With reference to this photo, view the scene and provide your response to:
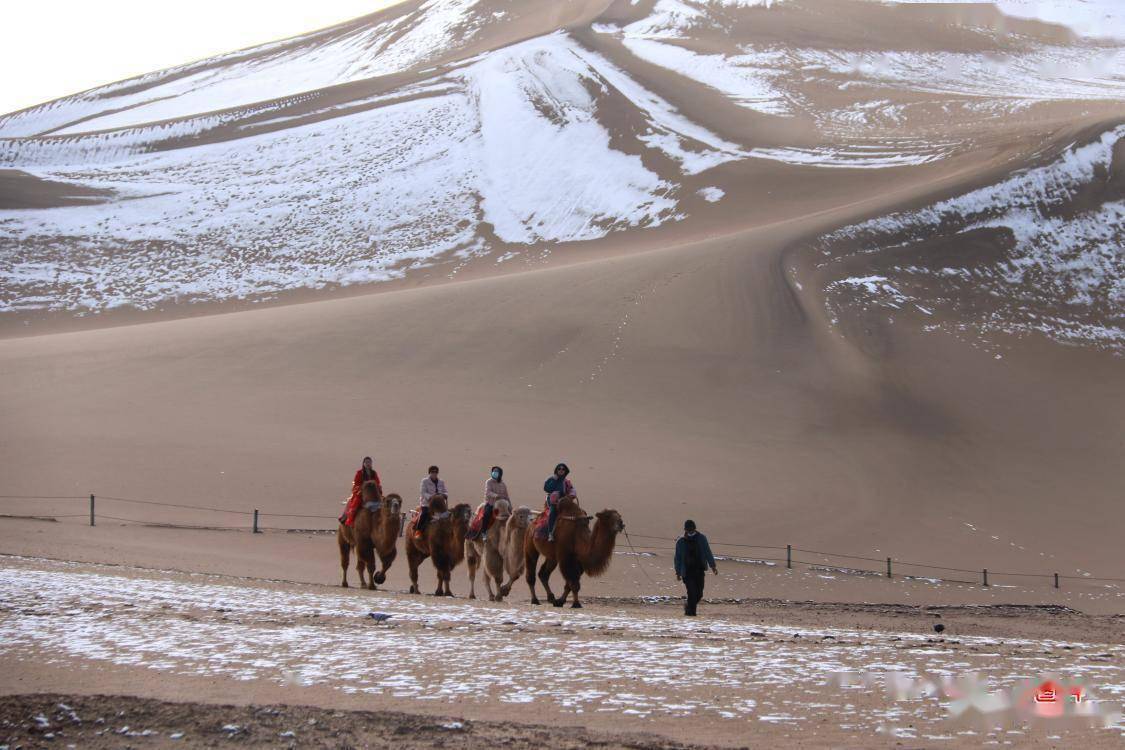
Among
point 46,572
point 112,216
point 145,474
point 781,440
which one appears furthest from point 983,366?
point 112,216

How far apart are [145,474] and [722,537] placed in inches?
505

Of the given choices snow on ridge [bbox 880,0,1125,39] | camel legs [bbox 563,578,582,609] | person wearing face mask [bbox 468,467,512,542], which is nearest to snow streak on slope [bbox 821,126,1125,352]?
person wearing face mask [bbox 468,467,512,542]

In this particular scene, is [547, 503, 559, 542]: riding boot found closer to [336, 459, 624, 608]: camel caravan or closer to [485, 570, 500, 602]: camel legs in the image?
[336, 459, 624, 608]: camel caravan

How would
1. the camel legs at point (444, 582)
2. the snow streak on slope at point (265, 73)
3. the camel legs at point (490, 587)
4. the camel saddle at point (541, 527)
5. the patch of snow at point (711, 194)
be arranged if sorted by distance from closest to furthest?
the camel saddle at point (541, 527)
the camel legs at point (490, 587)
the camel legs at point (444, 582)
the patch of snow at point (711, 194)
the snow streak on slope at point (265, 73)

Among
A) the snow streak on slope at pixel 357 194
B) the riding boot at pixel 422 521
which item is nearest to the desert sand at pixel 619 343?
the snow streak on slope at pixel 357 194

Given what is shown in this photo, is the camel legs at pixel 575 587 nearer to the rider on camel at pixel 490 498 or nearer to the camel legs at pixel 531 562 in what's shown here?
the camel legs at pixel 531 562

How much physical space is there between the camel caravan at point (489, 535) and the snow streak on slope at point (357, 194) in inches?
1605

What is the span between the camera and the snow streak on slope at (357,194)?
58562 millimetres

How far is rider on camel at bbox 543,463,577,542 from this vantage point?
50.4 ft

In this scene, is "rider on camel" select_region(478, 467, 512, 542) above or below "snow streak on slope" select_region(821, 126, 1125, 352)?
below

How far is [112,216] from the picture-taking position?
213ft

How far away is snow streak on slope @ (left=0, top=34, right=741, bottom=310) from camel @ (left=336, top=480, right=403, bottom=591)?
40.8 m

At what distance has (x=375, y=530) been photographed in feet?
55.6

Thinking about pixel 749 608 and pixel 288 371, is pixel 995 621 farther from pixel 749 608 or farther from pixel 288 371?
pixel 288 371
